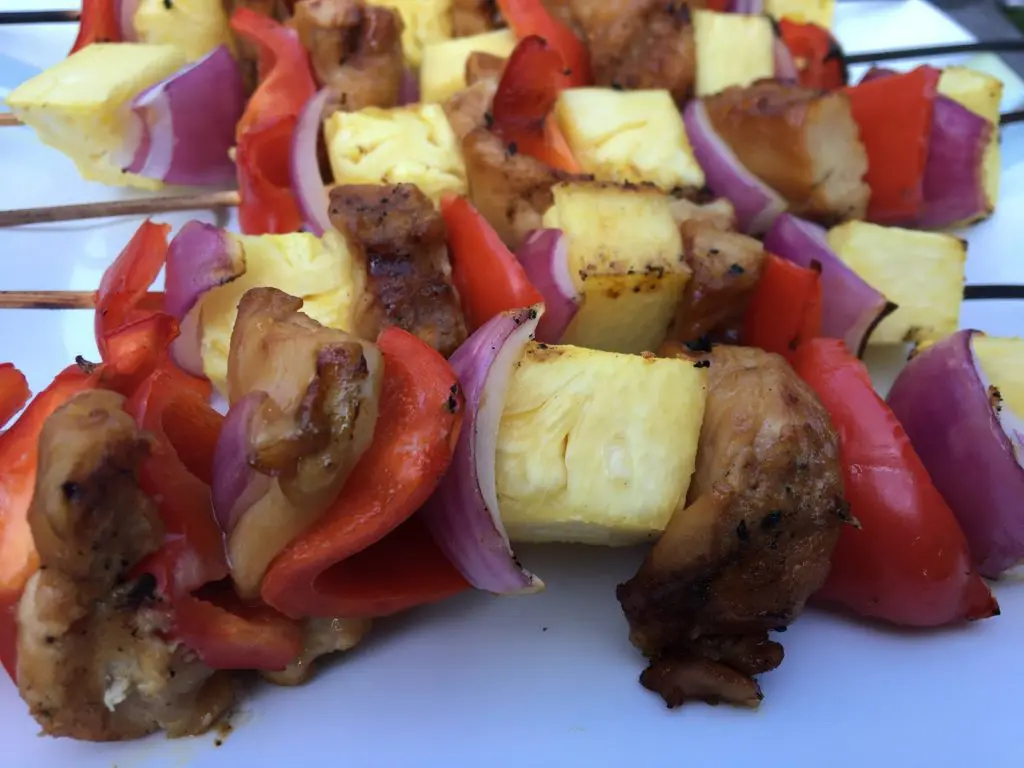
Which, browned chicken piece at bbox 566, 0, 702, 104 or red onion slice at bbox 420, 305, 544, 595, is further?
browned chicken piece at bbox 566, 0, 702, 104

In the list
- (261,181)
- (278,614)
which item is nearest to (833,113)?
(261,181)

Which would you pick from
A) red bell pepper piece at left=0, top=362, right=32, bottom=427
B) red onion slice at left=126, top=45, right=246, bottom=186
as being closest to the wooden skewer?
red onion slice at left=126, top=45, right=246, bottom=186

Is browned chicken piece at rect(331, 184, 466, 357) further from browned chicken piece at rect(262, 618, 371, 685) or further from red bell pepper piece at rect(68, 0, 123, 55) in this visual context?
red bell pepper piece at rect(68, 0, 123, 55)

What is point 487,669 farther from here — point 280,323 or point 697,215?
point 697,215

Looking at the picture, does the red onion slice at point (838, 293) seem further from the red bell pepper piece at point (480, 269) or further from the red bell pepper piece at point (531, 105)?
the red bell pepper piece at point (480, 269)

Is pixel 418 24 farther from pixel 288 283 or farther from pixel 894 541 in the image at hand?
pixel 894 541
